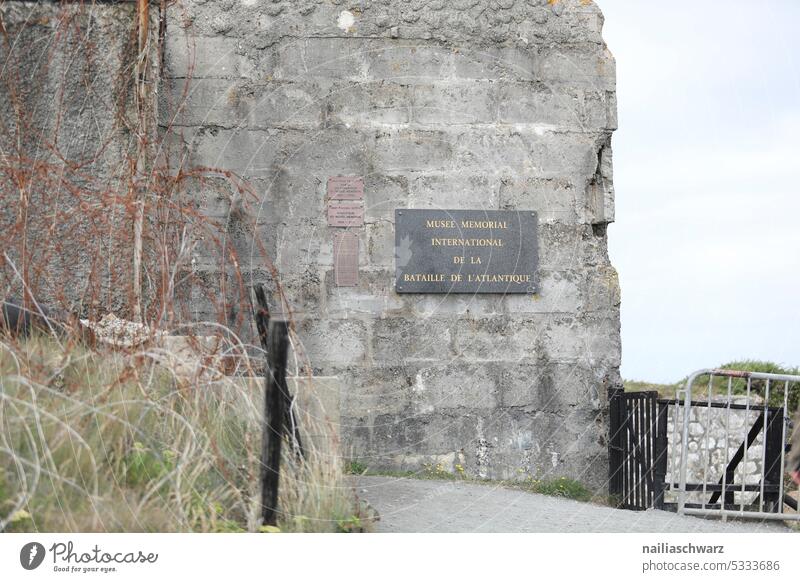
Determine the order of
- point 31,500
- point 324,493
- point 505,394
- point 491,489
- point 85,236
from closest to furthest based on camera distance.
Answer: point 31,500, point 324,493, point 85,236, point 491,489, point 505,394

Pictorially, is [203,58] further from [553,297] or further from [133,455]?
[133,455]

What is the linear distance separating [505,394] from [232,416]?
3086 millimetres

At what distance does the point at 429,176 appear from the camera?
704 centimetres

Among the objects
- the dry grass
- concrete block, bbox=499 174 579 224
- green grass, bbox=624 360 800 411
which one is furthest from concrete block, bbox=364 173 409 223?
green grass, bbox=624 360 800 411

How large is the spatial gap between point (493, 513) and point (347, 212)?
252 cm

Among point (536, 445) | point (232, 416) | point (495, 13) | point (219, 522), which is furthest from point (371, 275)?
point (219, 522)

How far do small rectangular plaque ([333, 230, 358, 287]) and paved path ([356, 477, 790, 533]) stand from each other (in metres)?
1.42

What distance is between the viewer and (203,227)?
270 inches

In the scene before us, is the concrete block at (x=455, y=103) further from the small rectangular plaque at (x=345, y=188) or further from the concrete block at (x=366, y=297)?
the concrete block at (x=366, y=297)

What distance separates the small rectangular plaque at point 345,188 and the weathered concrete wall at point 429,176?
2.6 inches

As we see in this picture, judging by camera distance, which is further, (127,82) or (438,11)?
(438,11)

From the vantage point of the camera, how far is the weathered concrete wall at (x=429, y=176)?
692 cm

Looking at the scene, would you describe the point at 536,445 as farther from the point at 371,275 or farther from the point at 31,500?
the point at 31,500

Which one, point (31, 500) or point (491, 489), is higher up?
point (31, 500)
